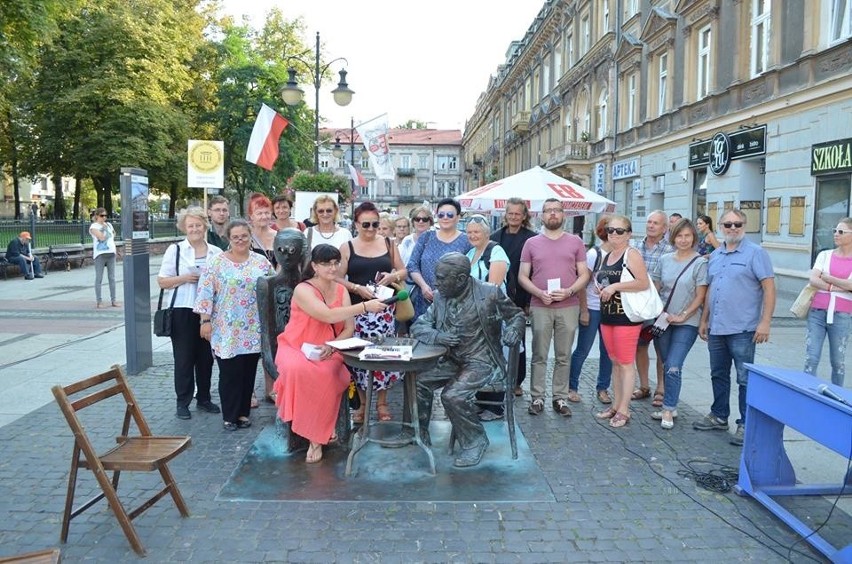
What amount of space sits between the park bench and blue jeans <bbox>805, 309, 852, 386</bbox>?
19.2m

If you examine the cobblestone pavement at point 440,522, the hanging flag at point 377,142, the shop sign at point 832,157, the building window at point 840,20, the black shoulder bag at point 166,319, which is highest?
the building window at point 840,20

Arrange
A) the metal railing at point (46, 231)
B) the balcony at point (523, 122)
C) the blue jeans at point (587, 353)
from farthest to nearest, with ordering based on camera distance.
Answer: the balcony at point (523, 122), the metal railing at point (46, 231), the blue jeans at point (587, 353)

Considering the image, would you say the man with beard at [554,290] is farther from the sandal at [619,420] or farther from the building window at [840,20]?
the building window at [840,20]

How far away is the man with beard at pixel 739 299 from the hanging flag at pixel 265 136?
7.91m

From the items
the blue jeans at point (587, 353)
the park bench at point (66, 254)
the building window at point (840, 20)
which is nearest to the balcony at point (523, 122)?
the park bench at point (66, 254)

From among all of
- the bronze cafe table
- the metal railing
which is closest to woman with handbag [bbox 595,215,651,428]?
the bronze cafe table

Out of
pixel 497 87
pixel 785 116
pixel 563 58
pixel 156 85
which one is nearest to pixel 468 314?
pixel 785 116

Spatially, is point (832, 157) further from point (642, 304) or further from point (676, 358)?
point (642, 304)

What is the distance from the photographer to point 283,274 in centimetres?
512

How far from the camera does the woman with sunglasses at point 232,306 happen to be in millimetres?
5102

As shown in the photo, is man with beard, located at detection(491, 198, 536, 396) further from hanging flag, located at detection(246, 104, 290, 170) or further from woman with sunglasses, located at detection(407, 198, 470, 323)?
hanging flag, located at detection(246, 104, 290, 170)

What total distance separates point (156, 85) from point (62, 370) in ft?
84.3

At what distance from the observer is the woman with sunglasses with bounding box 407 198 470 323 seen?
18.2ft

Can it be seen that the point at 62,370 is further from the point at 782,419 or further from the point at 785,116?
the point at 785,116
